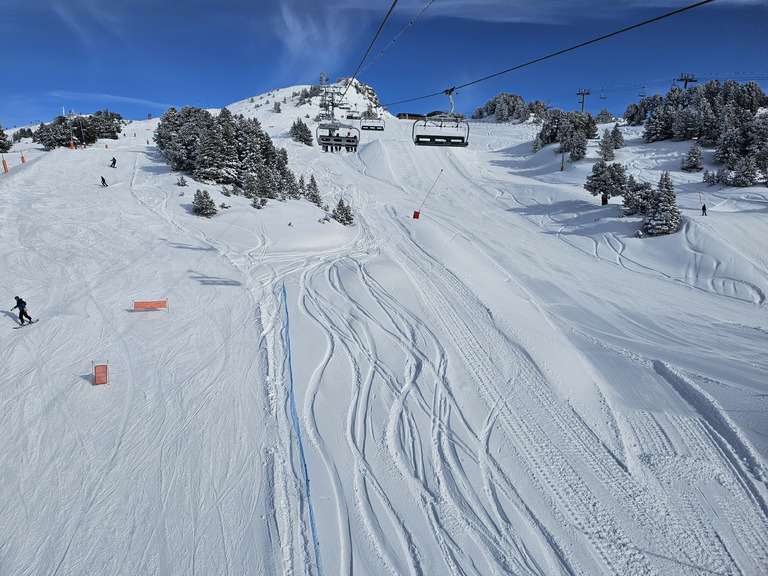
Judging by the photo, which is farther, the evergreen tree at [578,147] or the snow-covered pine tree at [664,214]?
the evergreen tree at [578,147]

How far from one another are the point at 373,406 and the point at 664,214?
24408 millimetres

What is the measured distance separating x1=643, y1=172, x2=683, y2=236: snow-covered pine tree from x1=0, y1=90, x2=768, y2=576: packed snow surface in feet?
5.35

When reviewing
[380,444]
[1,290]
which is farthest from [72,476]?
[1,290]

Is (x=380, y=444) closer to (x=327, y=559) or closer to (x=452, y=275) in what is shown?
(x=327, y=559)

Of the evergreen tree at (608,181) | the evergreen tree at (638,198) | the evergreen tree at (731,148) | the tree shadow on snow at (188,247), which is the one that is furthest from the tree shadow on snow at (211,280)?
the evergreen tree at (731,148)

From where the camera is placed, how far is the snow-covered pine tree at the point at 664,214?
2325 centimetres

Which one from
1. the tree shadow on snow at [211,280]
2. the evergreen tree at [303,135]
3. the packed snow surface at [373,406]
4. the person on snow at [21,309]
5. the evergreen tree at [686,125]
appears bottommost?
the packed snow surface at [373,406]

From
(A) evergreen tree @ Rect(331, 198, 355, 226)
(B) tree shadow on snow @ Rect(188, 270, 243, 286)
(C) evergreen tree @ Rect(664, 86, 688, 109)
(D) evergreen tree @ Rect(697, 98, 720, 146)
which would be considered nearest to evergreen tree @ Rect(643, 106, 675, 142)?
(D) evergreen tree @ Rect(697, 98, 720, 146)

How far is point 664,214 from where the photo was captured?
2336 centimetres

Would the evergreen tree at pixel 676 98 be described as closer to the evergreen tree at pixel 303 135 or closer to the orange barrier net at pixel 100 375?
the evergreen tree at pixel 303 135

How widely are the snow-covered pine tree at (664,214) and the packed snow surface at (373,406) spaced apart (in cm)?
163

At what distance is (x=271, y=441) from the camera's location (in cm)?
780

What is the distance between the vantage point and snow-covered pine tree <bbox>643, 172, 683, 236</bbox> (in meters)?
23.2

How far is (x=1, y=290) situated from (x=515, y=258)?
2425 cm
